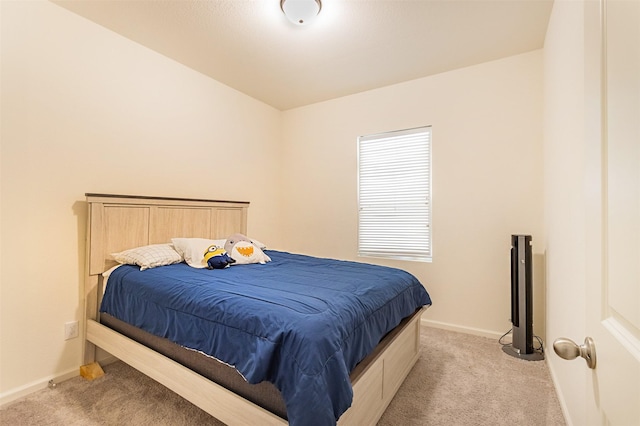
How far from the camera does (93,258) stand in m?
2.26

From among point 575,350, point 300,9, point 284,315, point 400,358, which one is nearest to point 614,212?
point 575,350

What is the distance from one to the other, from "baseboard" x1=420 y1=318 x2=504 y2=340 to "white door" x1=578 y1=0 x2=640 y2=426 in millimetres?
2500

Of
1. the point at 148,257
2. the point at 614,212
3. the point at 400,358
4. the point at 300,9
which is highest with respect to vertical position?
the point at 300,9

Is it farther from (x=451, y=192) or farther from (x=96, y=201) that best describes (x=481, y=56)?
(x=96, y=201)

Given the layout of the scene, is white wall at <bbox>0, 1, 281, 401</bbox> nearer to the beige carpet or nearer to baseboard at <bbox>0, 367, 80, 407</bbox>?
baseboard at <bbox>0, 367, 80, 407</bbox>

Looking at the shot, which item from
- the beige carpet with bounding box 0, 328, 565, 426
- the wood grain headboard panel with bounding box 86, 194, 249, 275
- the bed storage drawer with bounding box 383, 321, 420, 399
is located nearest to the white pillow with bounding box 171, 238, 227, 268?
the wood grain headboard panel with bounding box 86, 194, 249, 275

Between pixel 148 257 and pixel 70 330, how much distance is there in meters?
0.80

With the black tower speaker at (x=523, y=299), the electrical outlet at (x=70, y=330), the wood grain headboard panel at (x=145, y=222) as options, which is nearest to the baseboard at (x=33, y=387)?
the electrical outlet at (x=70, y=330)

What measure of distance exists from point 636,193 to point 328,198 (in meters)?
3.50

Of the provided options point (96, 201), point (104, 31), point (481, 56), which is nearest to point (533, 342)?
point (481, 56)

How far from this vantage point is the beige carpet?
1.71 metres

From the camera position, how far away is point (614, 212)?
1.87 feet

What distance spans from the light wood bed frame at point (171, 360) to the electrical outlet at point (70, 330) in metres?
0.07

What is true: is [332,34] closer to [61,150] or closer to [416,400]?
[61,150]
